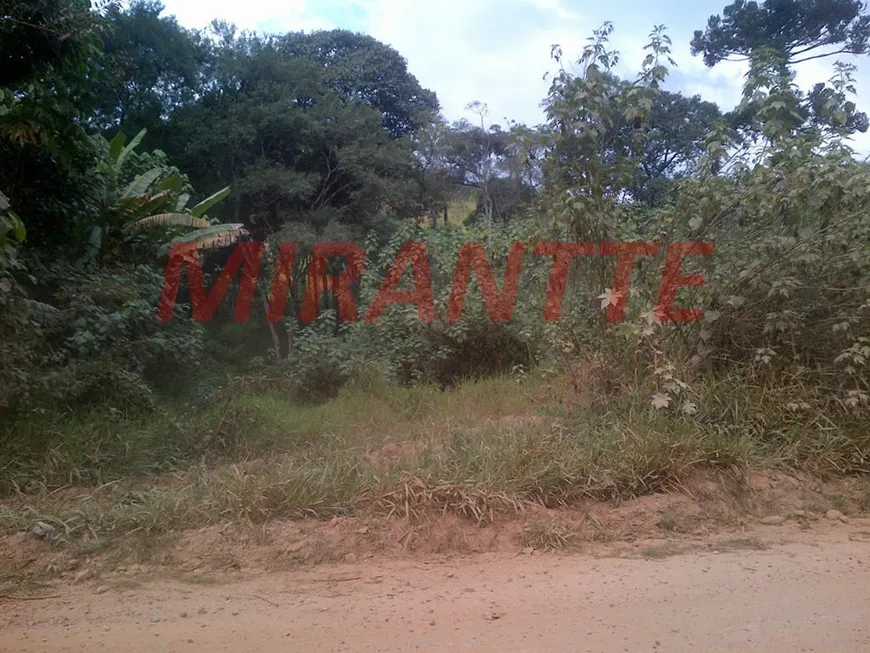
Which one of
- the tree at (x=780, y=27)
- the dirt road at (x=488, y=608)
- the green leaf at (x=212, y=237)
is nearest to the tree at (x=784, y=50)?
the tree at (x=780, y=27)

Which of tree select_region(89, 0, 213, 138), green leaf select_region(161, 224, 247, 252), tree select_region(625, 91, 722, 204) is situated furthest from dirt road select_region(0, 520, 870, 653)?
tree select_region(89, 0, 213, 138)

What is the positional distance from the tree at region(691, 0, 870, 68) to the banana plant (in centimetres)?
837

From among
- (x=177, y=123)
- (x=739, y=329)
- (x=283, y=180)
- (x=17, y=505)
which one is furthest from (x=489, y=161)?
(x=17, y=505)

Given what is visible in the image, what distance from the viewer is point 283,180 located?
13156 mm

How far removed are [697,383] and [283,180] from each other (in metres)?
9.31

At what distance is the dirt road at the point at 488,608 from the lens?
10.6ft

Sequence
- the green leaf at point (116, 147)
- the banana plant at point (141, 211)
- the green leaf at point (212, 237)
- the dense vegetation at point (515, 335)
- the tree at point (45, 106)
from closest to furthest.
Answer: the dense vegetation at point (515, 335), the tree at point (45, 106), the banana plant at point (141, 211), the green leaf at point (116, 147), the green leaf at point (212, 237)

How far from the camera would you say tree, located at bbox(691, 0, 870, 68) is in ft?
35.5

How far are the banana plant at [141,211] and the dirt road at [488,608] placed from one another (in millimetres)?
6438

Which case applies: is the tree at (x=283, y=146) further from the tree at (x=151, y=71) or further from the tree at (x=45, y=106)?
the tree at (x=45, y=106)

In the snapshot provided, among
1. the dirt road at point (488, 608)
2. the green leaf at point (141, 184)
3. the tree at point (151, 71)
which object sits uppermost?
the tree at point (151, 71)

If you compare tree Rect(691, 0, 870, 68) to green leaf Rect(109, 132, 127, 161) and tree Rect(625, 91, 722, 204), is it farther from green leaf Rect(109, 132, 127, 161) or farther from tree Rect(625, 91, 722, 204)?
green leaf Rect(109, 132, 127, 161)

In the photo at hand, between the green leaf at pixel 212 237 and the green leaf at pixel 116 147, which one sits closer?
the green leaf at pixel 116 147

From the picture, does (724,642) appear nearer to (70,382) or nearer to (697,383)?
(697,383)
